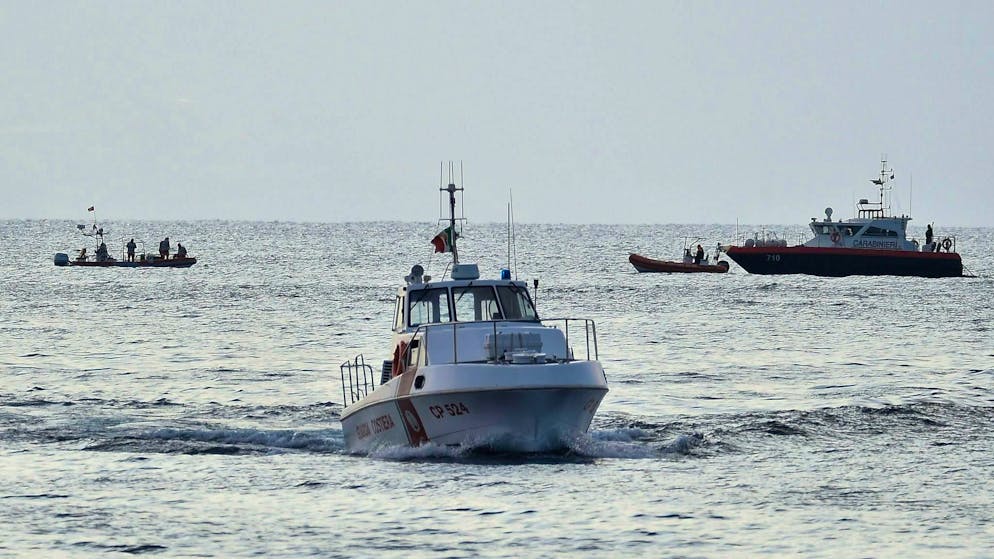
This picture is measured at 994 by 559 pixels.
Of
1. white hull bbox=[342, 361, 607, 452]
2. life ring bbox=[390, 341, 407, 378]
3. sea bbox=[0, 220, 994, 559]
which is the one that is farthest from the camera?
life ring bbox=[390, 341, 407, 378]

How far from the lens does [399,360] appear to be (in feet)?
82.3

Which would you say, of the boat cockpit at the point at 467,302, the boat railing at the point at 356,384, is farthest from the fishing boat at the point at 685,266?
the boat cockpit at the point at 467,302

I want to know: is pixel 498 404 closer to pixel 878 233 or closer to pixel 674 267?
pixel 878 233

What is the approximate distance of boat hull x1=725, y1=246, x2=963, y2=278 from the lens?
8325 cm

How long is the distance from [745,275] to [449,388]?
244ft

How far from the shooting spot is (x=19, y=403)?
107 feet

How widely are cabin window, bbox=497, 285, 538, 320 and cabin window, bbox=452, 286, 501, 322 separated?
13cm

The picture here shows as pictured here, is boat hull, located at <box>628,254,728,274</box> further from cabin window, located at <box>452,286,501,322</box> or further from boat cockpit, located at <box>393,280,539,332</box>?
cabin window, located at <box>452,286,501,322</box>

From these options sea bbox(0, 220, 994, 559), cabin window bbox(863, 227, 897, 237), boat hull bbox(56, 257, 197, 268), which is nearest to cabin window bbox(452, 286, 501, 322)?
sea bbox(0, 220, 994, 559)

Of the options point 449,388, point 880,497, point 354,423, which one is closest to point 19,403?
point 354,423

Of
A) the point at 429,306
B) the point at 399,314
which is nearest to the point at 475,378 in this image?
the point at 429,306

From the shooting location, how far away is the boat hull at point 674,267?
95625 millimetres

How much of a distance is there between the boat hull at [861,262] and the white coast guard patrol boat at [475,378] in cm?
6052

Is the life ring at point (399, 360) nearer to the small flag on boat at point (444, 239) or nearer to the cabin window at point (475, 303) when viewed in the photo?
the cabin window at point (475, 303)
